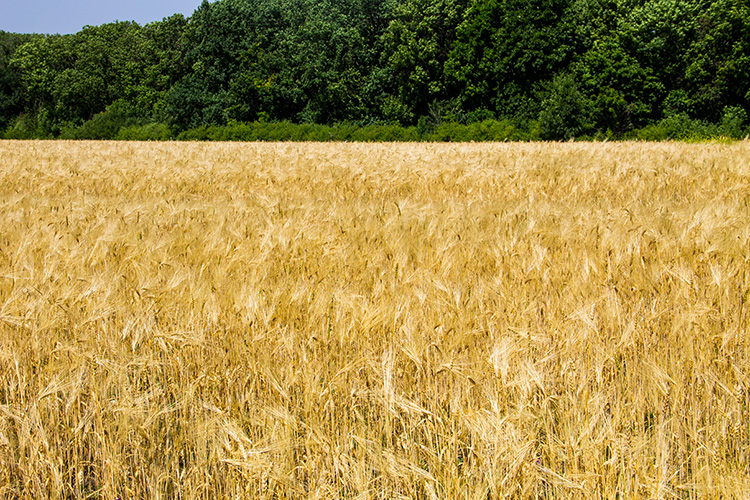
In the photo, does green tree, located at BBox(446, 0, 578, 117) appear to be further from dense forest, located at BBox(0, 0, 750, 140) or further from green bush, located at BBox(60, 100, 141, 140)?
green bush, located at BBox(60, 100, 141, 140)

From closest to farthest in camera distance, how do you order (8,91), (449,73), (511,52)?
(511,52)
(449,73)
(8,91)

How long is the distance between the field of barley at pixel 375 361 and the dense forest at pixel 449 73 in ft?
89.7

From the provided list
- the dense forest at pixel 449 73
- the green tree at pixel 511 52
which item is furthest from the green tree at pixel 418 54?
the green tree at pixel 511 52

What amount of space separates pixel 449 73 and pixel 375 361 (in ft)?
138

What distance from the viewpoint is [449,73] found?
137 feet

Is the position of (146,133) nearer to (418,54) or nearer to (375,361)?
(418,54)

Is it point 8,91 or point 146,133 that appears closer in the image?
point 146,133

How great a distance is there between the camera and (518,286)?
289 centimetres

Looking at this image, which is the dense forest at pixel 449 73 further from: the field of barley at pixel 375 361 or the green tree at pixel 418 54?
the field of barley at pixel 375 361

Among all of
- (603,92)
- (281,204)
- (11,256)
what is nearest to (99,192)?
(281,204)

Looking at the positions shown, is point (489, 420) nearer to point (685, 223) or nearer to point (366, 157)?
point (685, 223)

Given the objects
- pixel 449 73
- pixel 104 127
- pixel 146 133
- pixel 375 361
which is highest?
pixel 449 73

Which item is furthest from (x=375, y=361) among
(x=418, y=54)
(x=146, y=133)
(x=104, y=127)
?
(x=104, y=127)

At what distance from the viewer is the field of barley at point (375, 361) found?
1589 millimetres
